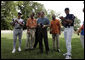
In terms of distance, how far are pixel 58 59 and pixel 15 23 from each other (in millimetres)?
2946

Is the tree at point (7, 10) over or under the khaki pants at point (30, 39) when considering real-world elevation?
over

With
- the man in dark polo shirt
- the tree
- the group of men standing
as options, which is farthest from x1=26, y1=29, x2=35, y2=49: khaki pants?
the tree

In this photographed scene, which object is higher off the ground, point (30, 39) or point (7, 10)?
point (7, 10)

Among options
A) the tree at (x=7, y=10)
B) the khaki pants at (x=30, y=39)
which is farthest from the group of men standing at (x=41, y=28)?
the tree at (x=7, y=10)

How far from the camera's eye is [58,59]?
8.09m

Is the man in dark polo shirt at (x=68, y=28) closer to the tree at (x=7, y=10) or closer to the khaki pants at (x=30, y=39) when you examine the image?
the khaki pants at (x=30, y=39)

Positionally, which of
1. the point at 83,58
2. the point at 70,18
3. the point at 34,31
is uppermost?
the point at 70,18

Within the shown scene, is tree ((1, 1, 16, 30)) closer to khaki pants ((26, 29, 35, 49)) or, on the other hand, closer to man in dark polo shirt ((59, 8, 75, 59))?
khaki pants ((26, 29, 35, 49))

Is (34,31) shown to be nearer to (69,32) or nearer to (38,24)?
(38,24)

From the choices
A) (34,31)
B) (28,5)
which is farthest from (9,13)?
(34,31)

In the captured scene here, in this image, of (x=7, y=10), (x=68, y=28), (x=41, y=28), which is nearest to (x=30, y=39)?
(x=41, y=28)

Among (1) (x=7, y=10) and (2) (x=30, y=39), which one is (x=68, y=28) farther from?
(1) (x=7, y=10)

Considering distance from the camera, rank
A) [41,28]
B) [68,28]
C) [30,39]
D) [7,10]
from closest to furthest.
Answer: [68,28] < [41,28] < [30,39] < [7,10]

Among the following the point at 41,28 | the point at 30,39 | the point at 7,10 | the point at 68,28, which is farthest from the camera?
the point at 7,10
